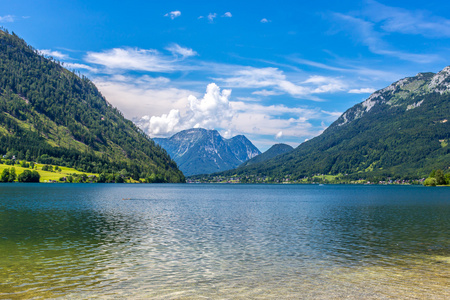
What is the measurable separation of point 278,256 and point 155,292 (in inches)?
600

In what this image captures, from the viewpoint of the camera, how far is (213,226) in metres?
54.8

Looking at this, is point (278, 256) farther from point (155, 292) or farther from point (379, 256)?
point (155, 292)

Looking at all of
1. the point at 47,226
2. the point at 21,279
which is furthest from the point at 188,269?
the point at 47,226

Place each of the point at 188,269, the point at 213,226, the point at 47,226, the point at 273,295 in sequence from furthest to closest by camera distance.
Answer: the point at 213,226
the point at 47,226
the point at 188,269
the point at 273,295

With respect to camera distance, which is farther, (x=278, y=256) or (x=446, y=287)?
(x=278, y=256)

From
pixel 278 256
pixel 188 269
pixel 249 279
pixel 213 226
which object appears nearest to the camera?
pixel 249 279

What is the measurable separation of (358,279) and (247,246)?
15360mm

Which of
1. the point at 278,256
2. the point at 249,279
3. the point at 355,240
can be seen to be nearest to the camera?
the point at 249,279

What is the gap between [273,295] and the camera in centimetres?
2069

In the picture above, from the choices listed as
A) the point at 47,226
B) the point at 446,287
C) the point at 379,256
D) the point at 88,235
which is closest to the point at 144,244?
the point at 88,235

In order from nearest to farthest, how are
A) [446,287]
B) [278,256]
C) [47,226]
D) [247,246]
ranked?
[446,287]
[278,256]
[247,246]
[47,226]

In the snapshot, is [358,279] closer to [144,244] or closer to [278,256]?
[278,256]

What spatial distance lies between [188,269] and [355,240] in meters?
25.2

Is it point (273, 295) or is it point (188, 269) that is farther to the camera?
point (188, 269)
